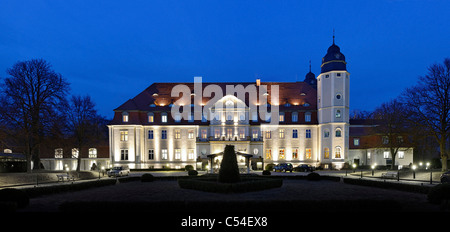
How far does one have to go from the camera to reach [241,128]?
1930 inches

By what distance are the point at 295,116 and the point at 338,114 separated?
7113 mm

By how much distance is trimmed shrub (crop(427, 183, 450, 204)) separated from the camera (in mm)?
13928

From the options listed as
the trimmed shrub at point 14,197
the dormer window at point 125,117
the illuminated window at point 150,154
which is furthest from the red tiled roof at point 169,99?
the trimmed shrub at point 14,197

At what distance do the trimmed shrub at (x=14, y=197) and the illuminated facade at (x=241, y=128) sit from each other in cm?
3414

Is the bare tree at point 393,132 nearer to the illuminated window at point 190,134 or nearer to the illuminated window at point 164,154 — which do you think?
the illuminated window at point 190,134

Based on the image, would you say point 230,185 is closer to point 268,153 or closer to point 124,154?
point 268,153

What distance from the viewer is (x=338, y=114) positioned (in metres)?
46.8

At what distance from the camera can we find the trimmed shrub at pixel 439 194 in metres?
13.9

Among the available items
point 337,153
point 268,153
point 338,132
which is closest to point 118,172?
point 268,153

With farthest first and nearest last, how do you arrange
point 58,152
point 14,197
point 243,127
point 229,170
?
point 58,152
point 243,127
point 229,170
point 14,197

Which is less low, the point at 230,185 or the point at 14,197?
the point at 14,197

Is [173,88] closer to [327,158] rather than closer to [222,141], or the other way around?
[222,141]

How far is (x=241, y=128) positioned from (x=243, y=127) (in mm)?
391
